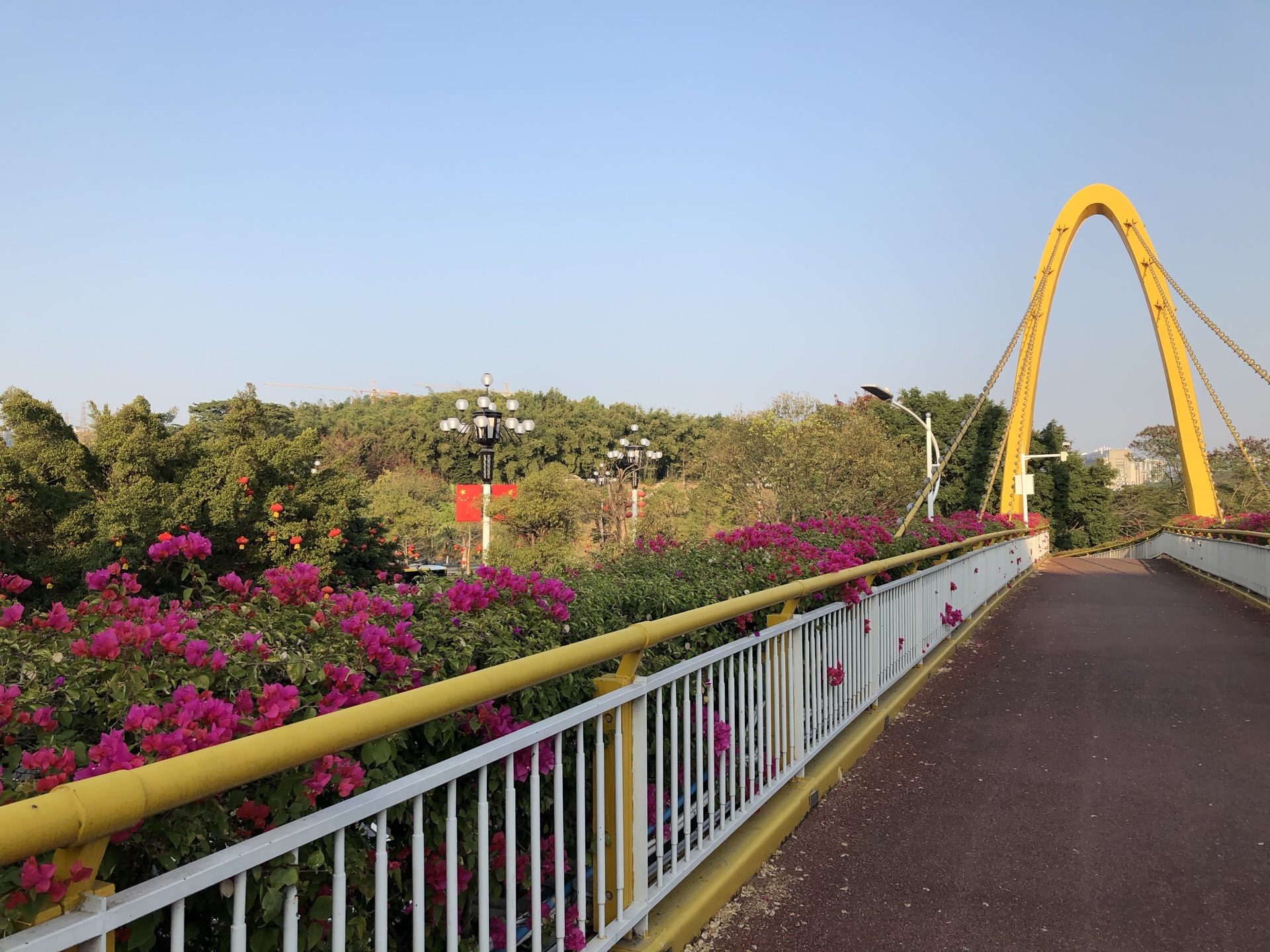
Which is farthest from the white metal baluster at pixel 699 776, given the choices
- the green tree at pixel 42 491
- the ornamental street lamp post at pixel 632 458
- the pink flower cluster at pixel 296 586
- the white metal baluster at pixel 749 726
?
the ornamental street lamp post at pixel 632 458

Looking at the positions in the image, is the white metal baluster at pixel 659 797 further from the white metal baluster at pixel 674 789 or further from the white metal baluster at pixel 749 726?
the white metal baluster at pixel 749 726

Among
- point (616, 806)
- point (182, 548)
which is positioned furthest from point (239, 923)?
point (182, 548)

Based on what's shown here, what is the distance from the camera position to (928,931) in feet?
10.8

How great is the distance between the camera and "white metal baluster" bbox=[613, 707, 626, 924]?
2762 millimetres

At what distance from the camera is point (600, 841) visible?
2.71m

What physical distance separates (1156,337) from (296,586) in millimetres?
43505

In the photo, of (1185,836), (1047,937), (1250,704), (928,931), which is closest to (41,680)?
(928,931)

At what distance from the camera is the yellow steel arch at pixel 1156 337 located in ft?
120

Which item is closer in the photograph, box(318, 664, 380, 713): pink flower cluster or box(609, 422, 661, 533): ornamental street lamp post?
box(318, 664, 380, 713): pink flower cluster

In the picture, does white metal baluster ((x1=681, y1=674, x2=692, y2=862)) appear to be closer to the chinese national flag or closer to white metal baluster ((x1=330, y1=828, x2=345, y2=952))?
white metal baluster ((x1=330, y1=828, x2=345, y2=952))

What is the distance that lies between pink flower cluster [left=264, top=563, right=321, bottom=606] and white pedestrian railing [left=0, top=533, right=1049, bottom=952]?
A: 101cm

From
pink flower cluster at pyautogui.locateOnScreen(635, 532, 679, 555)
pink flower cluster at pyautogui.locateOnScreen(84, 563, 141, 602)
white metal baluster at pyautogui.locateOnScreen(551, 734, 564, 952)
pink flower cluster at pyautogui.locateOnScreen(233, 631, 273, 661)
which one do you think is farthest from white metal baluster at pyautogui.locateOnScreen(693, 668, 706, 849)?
pink flower cluster at pyautogui.locateOnScreen(635, 532, 679, 555)

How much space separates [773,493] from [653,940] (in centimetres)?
2490

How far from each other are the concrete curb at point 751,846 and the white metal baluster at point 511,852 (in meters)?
0.78
